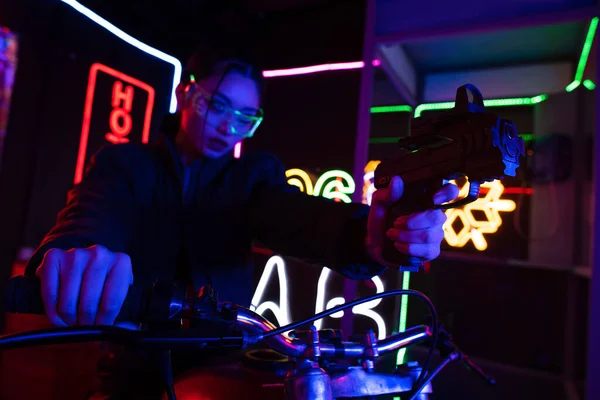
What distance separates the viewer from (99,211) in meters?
1.28

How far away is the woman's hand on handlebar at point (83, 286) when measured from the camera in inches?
21.6

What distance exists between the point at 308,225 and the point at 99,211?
69cm

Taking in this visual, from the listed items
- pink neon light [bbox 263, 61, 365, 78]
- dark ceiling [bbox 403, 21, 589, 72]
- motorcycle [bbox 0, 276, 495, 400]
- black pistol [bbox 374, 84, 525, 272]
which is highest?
pink neon light [bbox 263, 61, 365, 78]

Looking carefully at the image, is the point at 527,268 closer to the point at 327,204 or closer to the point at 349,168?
the point at 349,168

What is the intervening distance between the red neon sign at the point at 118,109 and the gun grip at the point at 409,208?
10.0ft

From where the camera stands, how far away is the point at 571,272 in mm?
2908

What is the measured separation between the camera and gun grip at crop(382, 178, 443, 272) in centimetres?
86

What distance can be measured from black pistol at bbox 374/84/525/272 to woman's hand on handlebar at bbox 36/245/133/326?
61 cm

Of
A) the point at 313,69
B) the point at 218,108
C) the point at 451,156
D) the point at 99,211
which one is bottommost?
the point at 99,211

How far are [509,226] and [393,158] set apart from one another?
9.75 ft

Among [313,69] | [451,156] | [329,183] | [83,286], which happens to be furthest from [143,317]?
[313,69]

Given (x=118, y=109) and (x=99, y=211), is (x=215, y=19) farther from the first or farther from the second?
(x=99, y=211)

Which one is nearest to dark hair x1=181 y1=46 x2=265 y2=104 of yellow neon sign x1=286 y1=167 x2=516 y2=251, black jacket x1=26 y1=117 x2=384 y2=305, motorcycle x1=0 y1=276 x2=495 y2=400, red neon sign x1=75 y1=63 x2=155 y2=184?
black jacket x1=26 y1=117 x2=384 y2=305

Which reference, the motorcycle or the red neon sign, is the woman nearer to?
the motorcycle
